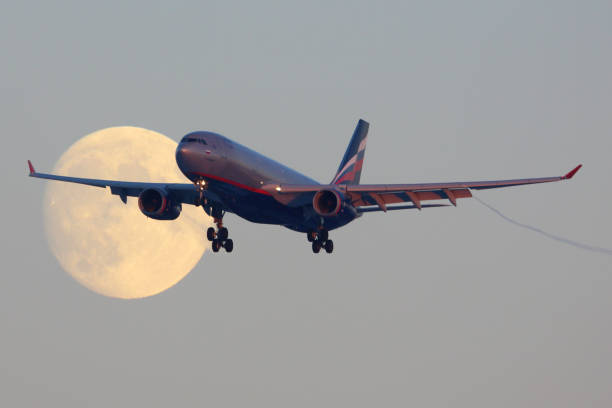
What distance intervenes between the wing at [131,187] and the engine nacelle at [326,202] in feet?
23.7

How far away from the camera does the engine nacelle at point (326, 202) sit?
60.5 m

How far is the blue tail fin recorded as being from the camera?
7600 cm

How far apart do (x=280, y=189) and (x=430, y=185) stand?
814 centimetres

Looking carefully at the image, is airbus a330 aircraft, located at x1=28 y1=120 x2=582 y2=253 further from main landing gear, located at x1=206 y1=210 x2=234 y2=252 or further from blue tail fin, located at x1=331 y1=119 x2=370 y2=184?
blue tail fin, located at x1=331 y1=119 x2=370 y2=184

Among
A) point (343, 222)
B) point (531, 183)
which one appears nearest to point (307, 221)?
point (343, 222)

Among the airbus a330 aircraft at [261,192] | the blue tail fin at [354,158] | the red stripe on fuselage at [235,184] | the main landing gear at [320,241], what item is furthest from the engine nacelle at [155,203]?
the blue tail fin at [354,158]

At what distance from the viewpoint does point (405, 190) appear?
198 ft

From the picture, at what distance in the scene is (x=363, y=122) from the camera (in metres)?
81.4

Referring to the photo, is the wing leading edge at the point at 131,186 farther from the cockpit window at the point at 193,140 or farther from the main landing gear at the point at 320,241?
the main landing gear at the point at 320,241

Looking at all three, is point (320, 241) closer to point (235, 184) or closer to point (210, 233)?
point (210, 233)

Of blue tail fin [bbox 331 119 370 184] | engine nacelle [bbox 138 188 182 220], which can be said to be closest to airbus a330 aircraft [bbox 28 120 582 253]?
engine nacelle [bbox 138 188 182 220]

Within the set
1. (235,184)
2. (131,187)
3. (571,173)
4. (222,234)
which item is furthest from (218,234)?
(571,173)

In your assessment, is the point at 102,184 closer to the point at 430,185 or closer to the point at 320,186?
the point at 320,186

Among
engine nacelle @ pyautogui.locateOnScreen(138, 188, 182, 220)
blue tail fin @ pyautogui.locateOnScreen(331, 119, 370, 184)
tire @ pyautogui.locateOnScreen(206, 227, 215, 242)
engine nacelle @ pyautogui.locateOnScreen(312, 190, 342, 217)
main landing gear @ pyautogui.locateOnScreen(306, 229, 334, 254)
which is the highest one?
blue tail fin @ pyautogui.locateOnScreen(331, 119, 370, 184)
